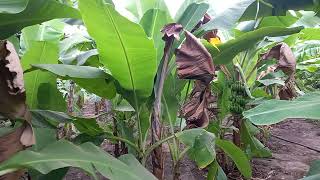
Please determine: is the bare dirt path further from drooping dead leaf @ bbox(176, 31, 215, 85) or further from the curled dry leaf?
the curled dry leaf

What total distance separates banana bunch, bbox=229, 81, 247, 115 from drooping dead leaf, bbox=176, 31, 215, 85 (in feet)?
2.42

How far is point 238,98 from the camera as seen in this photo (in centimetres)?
182

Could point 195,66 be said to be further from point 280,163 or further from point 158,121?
point 280,163

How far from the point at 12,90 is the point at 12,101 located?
0.04 metres

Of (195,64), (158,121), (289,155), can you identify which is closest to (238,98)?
(158,121)

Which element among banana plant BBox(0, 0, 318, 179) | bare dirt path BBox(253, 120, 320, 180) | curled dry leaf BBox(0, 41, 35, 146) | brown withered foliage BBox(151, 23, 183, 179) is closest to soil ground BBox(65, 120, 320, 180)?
bare dirt path BBox(253, 120, 320, 180)

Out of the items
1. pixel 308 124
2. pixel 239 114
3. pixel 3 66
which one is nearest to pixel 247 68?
pixel 239 114

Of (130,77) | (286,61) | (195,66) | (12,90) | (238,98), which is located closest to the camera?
(12,90)

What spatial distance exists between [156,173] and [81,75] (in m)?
0.50

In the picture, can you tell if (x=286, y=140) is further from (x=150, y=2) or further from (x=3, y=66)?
(x=3, y=66)

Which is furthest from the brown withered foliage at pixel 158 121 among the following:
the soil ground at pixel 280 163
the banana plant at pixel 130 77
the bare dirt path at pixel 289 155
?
the bare dirt path at pixel 289 155

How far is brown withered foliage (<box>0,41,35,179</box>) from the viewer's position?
2.69ft

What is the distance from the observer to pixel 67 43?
5.94 ft

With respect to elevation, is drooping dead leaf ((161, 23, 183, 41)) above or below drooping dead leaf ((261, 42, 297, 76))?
above
